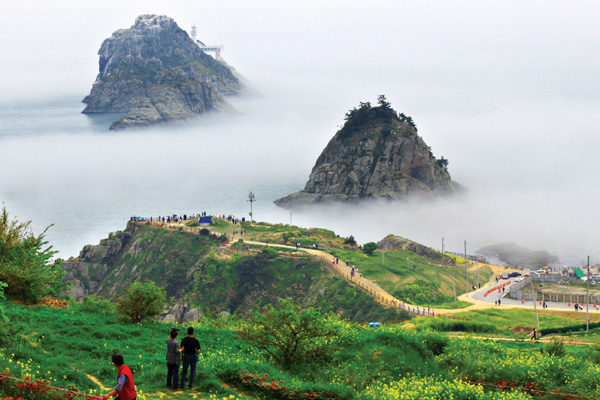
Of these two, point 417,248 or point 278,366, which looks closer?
point 278,366

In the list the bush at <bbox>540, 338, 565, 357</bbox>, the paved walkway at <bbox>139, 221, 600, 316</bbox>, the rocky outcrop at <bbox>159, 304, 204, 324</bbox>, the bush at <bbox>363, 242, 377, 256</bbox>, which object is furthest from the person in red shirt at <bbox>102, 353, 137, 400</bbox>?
the bush at <bbox>363, 242, 377, 256</bbox>

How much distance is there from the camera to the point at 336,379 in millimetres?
32312

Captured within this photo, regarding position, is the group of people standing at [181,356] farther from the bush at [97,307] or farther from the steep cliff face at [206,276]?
the steep cliff face at [206,276]

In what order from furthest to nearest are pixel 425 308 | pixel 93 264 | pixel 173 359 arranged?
pixel 93 264
pixel 425 308
pixel 173 359

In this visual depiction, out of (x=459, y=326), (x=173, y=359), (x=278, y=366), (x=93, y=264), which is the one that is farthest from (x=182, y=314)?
(x=173, y=359)

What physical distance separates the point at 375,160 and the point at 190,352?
167 metres

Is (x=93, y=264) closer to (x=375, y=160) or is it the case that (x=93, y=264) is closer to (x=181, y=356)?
(x=375, y=160)

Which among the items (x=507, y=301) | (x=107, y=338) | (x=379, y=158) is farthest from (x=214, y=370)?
(x=379, y=158)

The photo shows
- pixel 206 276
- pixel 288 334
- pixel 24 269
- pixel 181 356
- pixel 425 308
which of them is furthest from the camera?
pixel 206 276

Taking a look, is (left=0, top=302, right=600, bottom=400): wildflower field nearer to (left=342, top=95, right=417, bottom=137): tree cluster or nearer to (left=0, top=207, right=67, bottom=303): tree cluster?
(left=0, top=207, right=67, bottom=303): tree cluster

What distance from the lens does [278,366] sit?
3369 cm

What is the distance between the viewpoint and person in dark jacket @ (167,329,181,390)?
27344mm

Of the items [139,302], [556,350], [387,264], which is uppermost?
[387,264]

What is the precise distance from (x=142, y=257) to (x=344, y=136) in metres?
86.3
